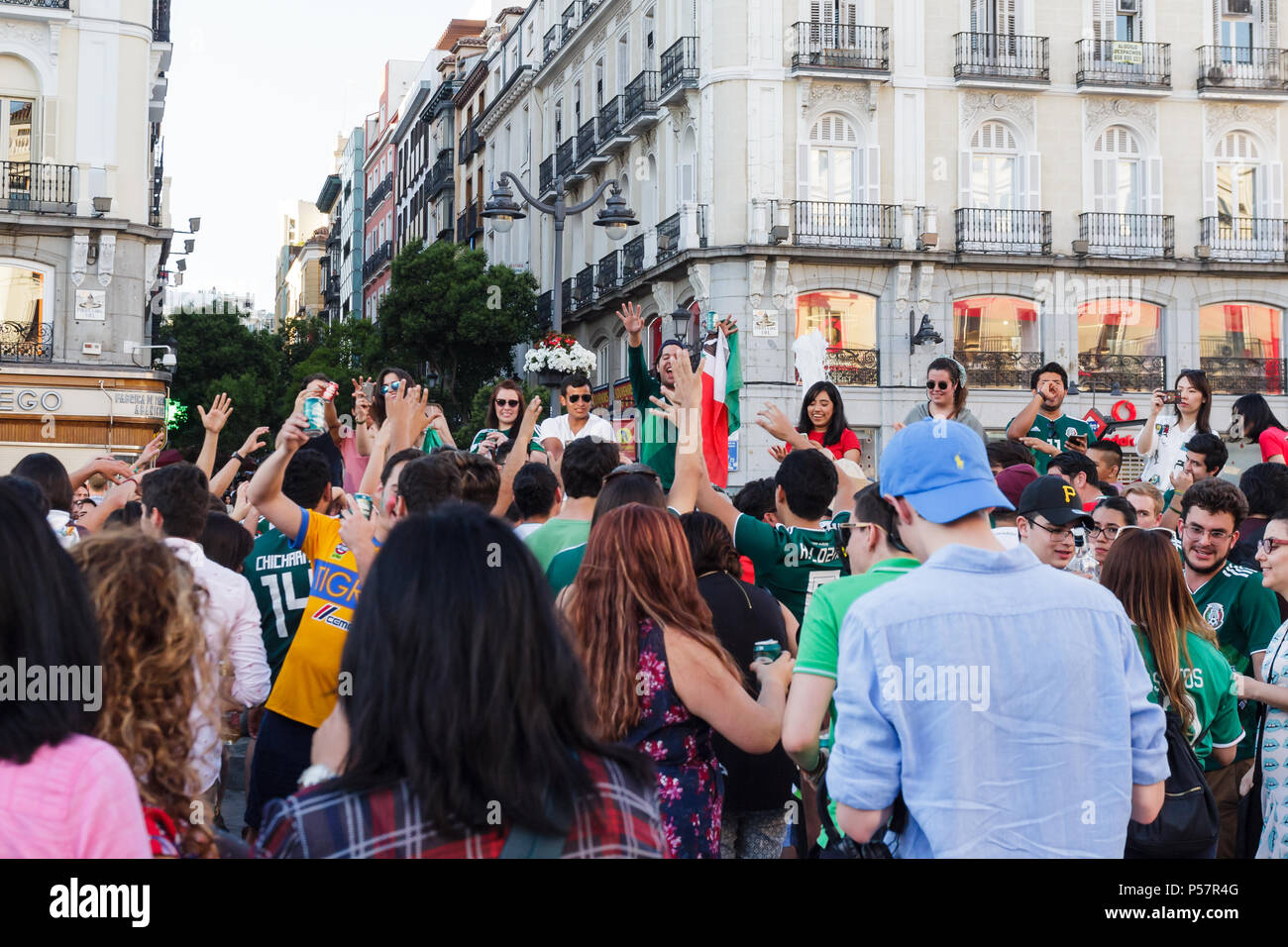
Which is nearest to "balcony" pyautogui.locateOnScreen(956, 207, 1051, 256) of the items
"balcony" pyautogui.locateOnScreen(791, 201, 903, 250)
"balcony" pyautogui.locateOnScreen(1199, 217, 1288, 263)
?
"balcony" pyautogui.locateOnScreen(791, 201, 903, 250)

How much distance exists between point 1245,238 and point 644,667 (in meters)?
32.0

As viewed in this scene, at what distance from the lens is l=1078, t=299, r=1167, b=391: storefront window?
103 ft

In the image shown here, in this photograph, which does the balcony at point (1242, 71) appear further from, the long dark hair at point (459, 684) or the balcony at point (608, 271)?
the long dark hair at point (459, 684)

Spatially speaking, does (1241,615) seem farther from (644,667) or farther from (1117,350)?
(1117,350)

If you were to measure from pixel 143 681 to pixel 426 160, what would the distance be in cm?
5795

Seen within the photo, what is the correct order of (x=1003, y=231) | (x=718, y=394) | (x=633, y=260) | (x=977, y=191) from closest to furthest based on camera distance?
(x=718, y=394), (x=1003, y=231), (x=977, y=191), (x=633, y=260)

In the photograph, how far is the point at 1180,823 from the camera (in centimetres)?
399

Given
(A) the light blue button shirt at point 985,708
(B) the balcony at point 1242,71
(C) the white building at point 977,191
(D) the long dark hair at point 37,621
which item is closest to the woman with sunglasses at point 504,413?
(A) the light blue button shirt at point 985,708

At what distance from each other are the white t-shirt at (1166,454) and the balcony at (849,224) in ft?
69.3

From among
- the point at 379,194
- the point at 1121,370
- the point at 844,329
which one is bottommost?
the point at 1121,370

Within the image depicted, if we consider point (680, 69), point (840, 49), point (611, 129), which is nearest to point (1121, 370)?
point (840, 49)

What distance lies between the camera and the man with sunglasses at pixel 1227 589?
17.8ft

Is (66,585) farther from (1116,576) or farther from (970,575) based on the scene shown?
(1116,576)
